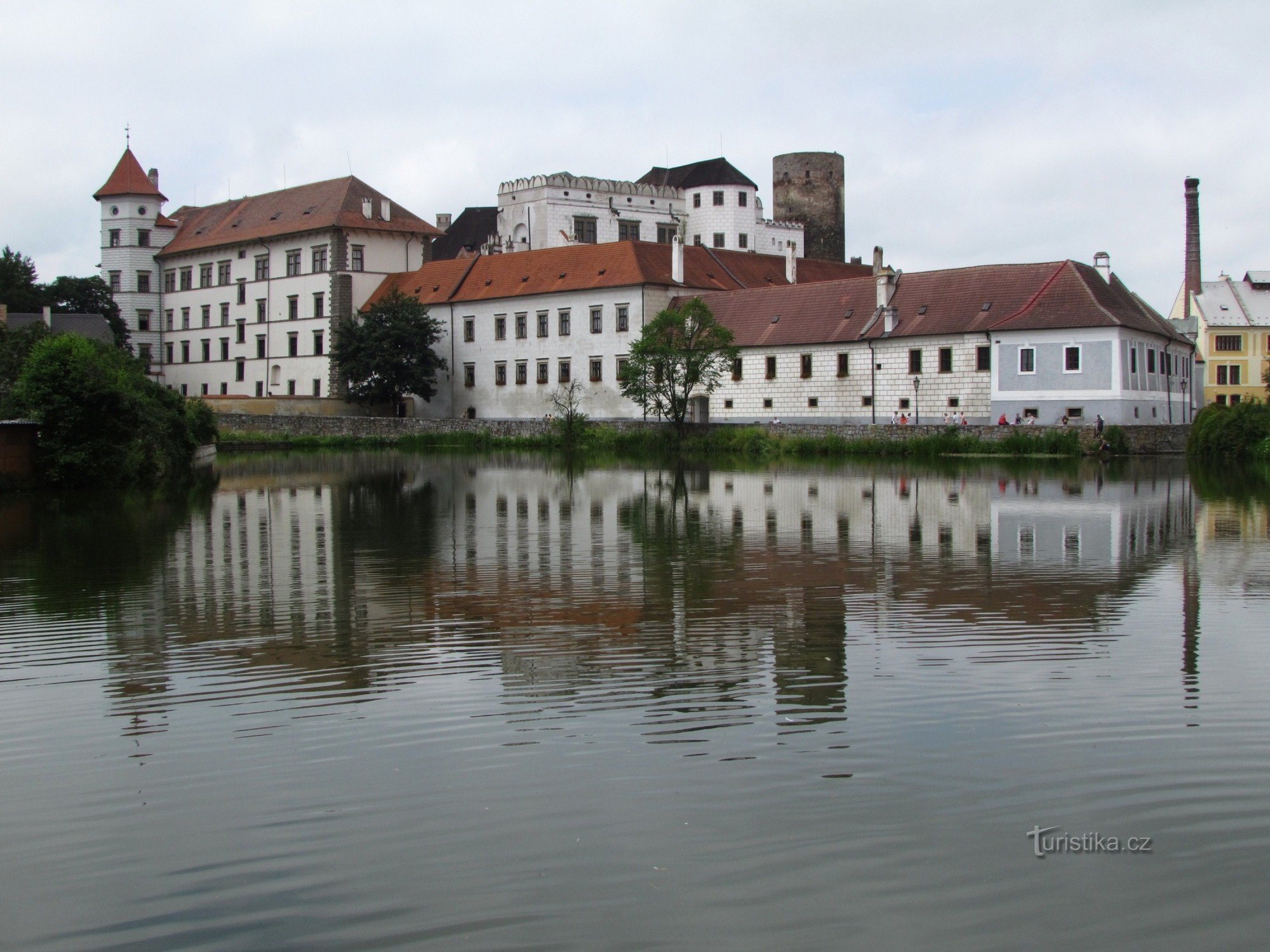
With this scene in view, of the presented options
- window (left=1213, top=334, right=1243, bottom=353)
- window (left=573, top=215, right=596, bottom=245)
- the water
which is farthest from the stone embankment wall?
window (left=1213, top=334, right=1243, bottom=353)

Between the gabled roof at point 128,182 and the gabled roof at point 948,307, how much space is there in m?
41.9

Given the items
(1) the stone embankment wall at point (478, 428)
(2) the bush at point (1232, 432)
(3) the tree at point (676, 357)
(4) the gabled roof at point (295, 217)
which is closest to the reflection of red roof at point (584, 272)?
(4) the gabled roof at point (295, 217)

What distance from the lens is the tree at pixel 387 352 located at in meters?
67.0

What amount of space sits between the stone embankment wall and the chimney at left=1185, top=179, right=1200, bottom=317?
3528 cm

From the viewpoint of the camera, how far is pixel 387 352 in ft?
220

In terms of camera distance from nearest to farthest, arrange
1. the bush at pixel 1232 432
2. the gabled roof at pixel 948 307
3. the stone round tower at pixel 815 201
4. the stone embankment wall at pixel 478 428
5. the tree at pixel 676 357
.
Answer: the bush at pixel 1232 432
the stone embankment wall at pixel 478 428
the gabled roof at pixel 948 307
the tree at pixel 676 357
the stone round tower at pixel 815 201

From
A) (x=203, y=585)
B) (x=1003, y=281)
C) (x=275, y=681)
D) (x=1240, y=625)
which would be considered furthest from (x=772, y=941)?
(x=1003, y=281)

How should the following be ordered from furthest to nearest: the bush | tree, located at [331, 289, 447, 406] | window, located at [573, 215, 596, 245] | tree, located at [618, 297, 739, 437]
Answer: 1. window, located at [573, 215, 596, 245]
2. tree, located at [331, 289, 447, 406]
3. tree, located at [618, 297, 739, 437]
4. the bush

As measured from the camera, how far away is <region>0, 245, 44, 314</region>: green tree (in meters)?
77.9

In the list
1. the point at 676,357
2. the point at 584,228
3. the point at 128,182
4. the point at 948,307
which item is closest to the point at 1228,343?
the point at 948,307

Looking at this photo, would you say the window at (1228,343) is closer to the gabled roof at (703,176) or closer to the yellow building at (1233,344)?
the yellow building at (1233,344)

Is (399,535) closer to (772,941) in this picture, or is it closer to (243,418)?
(772,941)

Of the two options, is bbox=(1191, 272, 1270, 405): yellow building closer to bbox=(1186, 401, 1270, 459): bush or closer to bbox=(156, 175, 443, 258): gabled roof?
bbox=(1186, 401, 1270, 459): bush

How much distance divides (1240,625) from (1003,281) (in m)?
44.0
